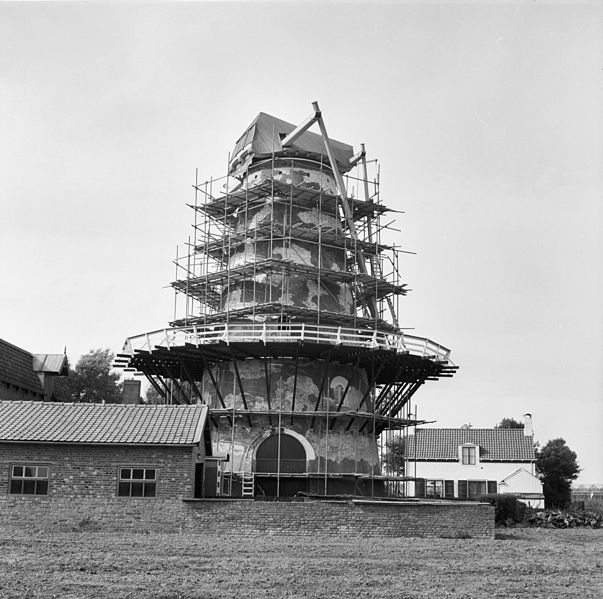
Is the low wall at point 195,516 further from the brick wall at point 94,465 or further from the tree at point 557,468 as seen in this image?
the tree at point 557,468

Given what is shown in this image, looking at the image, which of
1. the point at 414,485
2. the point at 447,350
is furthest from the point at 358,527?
the point at 414,485

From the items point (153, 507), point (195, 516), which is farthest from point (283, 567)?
point (153, 507)

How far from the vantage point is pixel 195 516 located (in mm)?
21562

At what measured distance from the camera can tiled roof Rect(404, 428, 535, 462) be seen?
47.1m

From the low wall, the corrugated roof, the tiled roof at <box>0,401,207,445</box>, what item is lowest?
the low wall

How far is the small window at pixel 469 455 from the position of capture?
154 ft

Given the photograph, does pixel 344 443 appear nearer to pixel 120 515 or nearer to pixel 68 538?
pixel 120 515

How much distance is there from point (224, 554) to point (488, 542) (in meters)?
7.58

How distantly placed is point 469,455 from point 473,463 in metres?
0.46

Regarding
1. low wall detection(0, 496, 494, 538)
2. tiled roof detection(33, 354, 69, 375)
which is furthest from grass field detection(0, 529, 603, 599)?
tiled roof detection(33, 354, 69, 375)

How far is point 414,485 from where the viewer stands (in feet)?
156

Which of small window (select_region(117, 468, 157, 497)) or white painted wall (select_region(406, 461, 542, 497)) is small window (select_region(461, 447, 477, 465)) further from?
small window (select_region(117, 468, 157, 497))

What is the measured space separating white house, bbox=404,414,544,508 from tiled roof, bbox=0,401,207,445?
2524 centimetres

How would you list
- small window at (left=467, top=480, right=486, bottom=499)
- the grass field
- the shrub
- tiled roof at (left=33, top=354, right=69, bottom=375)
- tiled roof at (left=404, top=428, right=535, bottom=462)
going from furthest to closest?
tiled roof at (left=404, top=428, right=535, bottom=462)
small window at (left=467, top=480, right=486, bottom=499)
tiled roof at (left=33, top=354, right=69, bottom=375)
the shrub
the grass field
